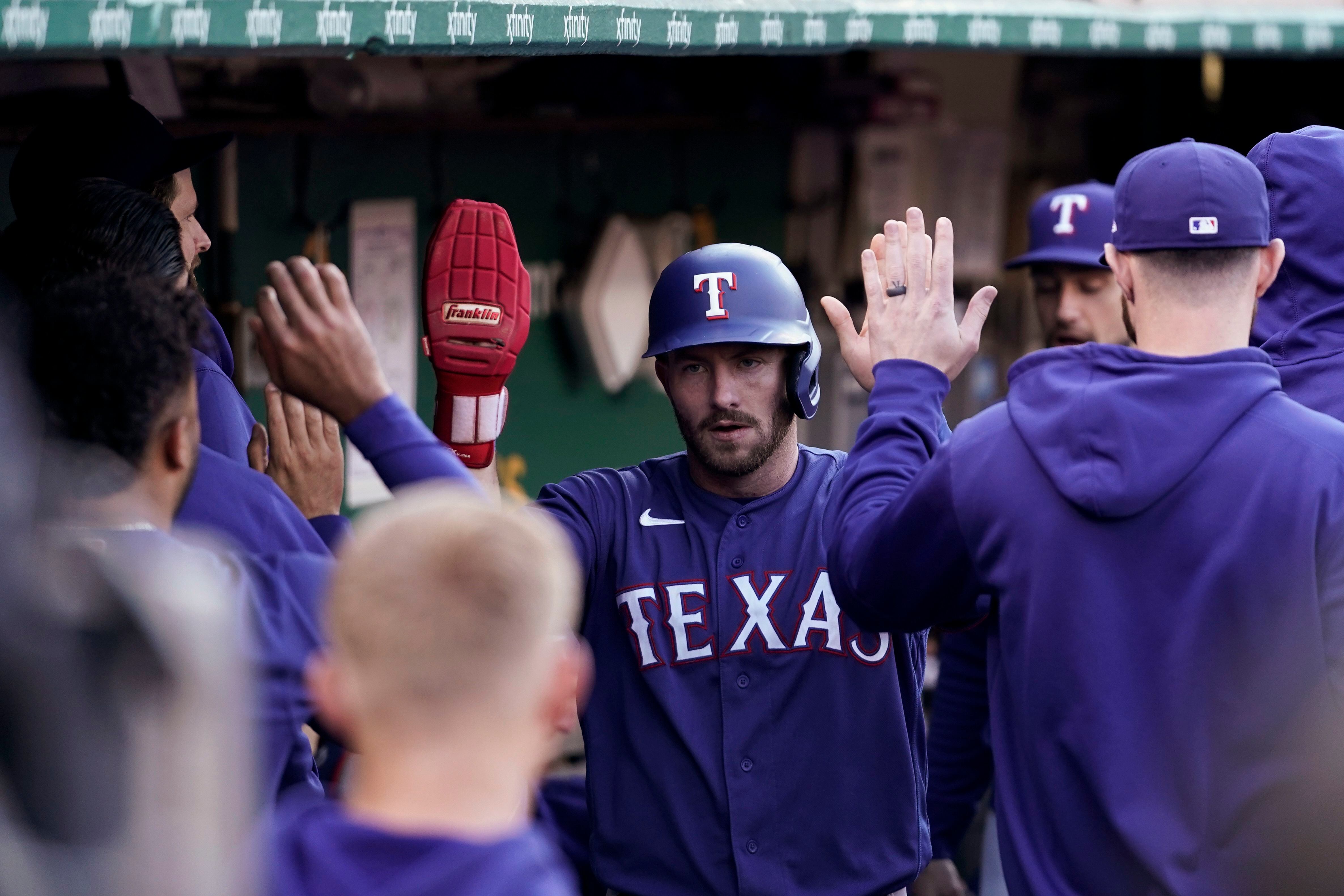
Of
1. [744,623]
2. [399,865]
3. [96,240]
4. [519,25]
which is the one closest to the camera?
[399,865]

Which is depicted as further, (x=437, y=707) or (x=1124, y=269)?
(x=1124, y=269)

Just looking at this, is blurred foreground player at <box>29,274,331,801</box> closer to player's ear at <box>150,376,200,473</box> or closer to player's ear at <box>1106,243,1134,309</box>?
player's ear at <box>150,376,200,473</box>

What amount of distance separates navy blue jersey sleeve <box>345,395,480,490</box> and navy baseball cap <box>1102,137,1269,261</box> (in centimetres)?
104

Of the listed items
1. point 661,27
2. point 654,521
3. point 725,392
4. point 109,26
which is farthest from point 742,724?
point 109,26

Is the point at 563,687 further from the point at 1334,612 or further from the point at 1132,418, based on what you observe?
the point at 1334,612

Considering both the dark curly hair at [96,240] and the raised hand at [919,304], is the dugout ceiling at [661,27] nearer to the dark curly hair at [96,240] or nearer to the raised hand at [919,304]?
the dark curly hair at [96,240]

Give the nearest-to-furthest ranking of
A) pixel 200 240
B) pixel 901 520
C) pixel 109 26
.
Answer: pixel 109 26 < pixel 901 520 < pixel 200 240

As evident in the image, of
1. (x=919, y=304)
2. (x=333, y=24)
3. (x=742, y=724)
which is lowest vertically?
(x=742, y=724)

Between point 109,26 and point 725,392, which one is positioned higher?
point 109,26

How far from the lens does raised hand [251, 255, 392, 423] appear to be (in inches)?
77.5

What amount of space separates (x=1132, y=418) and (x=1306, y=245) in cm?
103

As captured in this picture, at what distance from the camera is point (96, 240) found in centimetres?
243

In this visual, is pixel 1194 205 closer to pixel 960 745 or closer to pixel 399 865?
pixel 399 865

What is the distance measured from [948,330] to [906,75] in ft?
11.3
